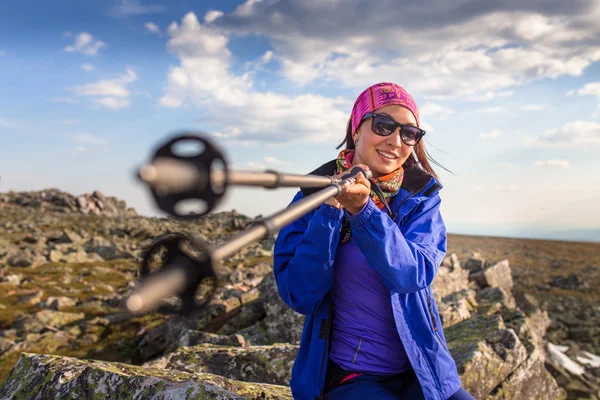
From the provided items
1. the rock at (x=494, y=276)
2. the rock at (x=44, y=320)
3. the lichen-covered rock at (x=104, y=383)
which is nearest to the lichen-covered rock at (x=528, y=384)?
the lichen-covered rock at (x=104, y=383)

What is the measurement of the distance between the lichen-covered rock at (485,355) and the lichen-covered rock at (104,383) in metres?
4.19

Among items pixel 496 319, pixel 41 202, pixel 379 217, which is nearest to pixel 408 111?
pixel 379 217

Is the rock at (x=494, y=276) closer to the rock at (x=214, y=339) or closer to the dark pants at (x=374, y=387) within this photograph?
the rock at (x=214, y=339)

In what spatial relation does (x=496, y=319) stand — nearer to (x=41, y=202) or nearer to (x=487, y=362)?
(x=487, y=362)

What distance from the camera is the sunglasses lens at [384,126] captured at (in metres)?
5.04

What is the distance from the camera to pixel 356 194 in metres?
3.53

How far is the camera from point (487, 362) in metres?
8.72

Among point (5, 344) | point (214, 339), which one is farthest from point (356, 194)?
point (5, 344)

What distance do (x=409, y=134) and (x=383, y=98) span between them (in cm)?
55

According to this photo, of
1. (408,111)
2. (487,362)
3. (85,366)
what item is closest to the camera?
(408,111)

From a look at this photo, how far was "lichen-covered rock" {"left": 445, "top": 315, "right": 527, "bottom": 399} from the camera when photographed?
832 centimetres

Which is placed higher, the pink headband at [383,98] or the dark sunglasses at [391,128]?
the pink headband at [383,98]

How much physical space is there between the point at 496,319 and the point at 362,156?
8100mm

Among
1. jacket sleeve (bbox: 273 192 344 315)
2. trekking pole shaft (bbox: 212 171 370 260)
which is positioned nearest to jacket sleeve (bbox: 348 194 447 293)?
jacket sleeve (bbox: 273 192 344 315)
